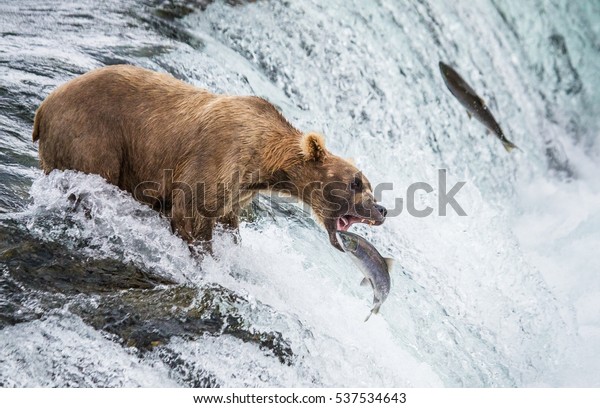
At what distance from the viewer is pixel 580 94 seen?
10938mm

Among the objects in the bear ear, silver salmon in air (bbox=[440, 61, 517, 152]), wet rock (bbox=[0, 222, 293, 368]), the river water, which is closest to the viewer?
wet rock (bbox=[0, 222, 293, 368])

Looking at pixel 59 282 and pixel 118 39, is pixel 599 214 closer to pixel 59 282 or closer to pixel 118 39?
pixel 118 39

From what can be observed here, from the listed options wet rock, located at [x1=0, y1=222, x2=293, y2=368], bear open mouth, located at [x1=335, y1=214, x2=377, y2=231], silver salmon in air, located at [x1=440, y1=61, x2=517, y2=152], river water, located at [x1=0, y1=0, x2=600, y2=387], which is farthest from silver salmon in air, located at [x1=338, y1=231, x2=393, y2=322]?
silver salmon in air, located at [x1=440, y1=61, x2=517, y2=152]

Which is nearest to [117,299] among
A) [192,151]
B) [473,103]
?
[192,151]

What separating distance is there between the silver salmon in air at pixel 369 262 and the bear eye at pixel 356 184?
0.26 metres

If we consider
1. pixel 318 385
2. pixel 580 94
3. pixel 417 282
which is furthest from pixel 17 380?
pixel 580 94

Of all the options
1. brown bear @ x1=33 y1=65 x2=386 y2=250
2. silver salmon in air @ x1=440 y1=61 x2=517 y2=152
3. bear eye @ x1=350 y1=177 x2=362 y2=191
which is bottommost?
brown bear @ x1=33 y1=65 x2=386 y2=250

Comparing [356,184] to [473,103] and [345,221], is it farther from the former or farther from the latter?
[473,103]

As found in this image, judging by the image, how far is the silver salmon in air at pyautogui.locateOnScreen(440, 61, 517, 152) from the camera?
659cm

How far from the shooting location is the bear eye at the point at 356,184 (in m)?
4.13

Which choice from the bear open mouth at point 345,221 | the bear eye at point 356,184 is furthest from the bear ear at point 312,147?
the bear open mouth at point 345,221

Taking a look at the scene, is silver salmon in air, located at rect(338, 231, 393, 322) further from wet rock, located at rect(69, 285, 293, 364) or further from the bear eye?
wet rock, located at rect(69, 285, 293, 364)

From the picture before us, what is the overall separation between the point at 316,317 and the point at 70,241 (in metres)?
1.45

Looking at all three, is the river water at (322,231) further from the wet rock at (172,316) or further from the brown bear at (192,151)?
the brown bear at (192,151)
